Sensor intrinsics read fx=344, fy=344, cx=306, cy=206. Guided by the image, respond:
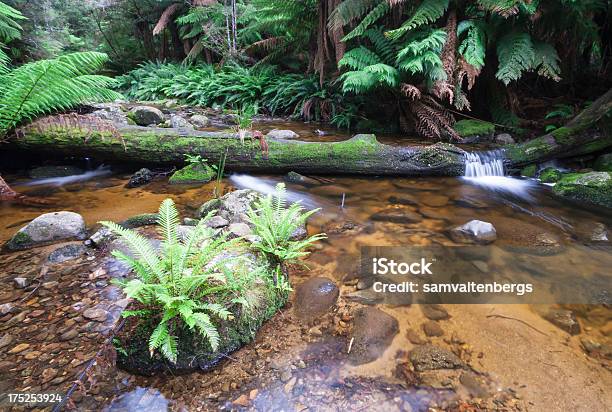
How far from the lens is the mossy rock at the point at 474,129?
6.32m

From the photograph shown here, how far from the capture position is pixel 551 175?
4.83 meters

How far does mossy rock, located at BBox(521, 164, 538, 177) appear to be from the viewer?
198 inches

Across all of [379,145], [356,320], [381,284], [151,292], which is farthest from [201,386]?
[379,145]

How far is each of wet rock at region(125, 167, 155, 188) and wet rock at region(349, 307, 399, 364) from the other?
11.9ft

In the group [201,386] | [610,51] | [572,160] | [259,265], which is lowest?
[201,386]

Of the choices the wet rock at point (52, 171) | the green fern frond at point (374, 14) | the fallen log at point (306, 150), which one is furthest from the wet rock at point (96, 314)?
the green fern frond at point (374, 14)

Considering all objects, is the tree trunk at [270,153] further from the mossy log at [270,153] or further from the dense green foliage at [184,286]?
the dense green foliage at [184,286]

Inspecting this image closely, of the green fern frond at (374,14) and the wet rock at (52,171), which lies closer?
the wet rock at (52,171)

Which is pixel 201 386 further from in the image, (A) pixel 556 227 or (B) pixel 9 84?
(B) pixel 9 84

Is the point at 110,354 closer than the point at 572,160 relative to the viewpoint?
Yes

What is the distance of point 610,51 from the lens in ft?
22.3

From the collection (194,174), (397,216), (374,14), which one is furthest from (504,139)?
(194,174)

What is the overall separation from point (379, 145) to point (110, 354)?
4.10m

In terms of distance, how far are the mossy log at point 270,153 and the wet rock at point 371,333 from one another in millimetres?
2860
